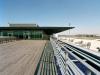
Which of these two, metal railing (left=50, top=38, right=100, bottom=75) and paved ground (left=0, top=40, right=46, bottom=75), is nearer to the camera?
metal railing (left=50, top=38, right=100, bottom=75)

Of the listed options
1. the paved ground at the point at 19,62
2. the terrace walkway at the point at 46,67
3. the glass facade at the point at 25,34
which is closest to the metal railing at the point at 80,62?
the terrace walkway at the point at 46,67

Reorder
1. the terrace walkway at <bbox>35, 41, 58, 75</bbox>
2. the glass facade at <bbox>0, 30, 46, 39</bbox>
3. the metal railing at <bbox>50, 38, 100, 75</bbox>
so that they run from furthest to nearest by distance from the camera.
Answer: the glass facade at <bbox>0, 30, 46, 39</bbox>
the terrace walkway at <bbox>35, 41, 58, 75</bbox>
the metal railing at <bbox>50, 38, 100, 75</bbox>

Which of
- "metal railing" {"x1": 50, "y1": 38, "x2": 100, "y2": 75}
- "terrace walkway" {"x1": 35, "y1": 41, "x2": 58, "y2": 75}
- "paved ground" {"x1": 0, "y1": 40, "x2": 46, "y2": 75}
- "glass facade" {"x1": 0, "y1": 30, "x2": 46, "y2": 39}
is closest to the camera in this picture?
"metal railing" {"x1": 50, "y1": 38, "x2": 100, "y2": 75}

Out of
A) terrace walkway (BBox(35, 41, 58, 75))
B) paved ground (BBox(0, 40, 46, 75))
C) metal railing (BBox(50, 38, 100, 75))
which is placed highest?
metal railing (BBox(50, 38, 100, 75))

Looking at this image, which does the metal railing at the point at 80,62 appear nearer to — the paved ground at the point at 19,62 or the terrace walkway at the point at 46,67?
the terrace walkway at the point at 46,67

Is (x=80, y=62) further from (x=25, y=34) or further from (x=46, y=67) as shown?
(x=25, y=34)

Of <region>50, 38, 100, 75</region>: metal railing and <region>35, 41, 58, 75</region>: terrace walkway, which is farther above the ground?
<region>50, 38, 100, 75</region>: metal railing

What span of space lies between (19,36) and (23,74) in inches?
1193

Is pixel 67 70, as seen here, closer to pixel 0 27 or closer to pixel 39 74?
pixel 39 74

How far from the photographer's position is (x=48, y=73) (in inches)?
163

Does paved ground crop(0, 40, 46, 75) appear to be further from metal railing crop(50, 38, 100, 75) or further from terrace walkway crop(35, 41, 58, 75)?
metal railing crop(50, 38, 100, 75)

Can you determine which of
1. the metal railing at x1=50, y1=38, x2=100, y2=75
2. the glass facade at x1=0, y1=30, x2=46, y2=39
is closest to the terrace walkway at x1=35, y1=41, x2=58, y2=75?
the metal railing at x1=50, y1=38, x2=100, y2=75

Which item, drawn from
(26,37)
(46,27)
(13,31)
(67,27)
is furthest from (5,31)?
(67,27)

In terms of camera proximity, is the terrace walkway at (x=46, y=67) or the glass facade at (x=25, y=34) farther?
the glass facade at (x=25, y=34)
